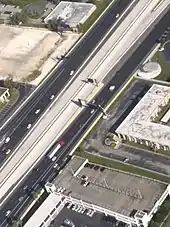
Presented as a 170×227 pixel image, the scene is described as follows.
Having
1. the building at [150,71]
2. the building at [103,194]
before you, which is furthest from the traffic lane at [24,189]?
the building at [150,71]

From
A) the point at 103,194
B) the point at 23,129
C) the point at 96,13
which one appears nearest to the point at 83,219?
the point at 103,194

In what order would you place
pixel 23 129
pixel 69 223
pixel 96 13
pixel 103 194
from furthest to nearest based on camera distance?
1. pixel 96 13
2. pixel 23 129
3. pixel 103 194
4. pixel 69 223

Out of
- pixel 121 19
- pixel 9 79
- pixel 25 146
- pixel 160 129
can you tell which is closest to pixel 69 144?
pixel 25 146

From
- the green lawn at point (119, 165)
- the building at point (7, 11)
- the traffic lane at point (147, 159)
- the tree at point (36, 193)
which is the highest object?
the building at point (7, 11)

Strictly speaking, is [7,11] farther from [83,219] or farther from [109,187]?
[83,219]

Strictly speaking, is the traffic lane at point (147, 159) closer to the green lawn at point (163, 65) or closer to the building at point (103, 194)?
the building at point (103, 194)
